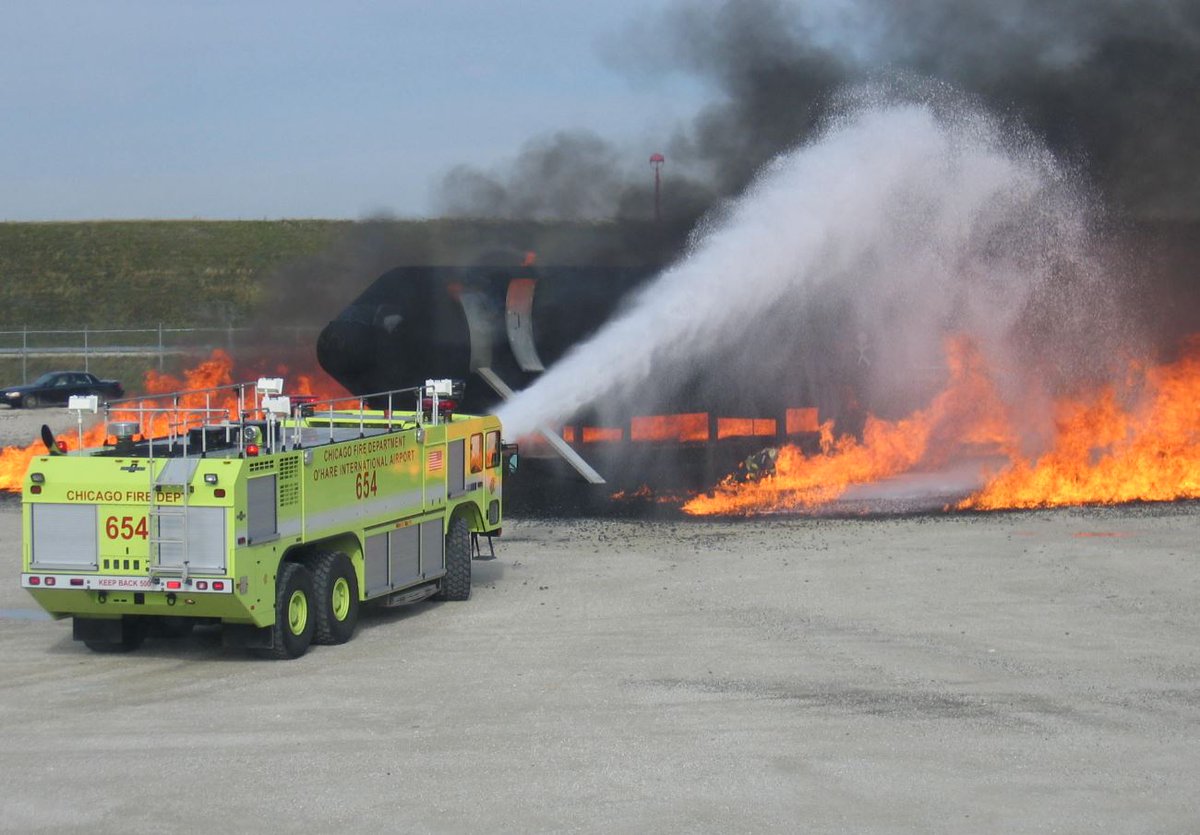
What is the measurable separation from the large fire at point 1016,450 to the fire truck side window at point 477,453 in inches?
240

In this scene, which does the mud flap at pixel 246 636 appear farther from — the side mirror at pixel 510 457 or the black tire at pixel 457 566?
the side mirror at pixel 510 457

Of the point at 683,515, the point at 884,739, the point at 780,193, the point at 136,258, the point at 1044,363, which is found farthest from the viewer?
the point at 136,258

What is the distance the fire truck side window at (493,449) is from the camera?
17.2 meters

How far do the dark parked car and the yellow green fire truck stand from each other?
32.9m

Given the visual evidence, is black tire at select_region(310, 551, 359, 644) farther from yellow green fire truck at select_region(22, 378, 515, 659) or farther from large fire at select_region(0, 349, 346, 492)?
large fire at select_region(0, 349, 346, 492)

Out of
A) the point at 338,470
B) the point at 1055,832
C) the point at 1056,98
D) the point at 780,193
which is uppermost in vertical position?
the point at 1056,98

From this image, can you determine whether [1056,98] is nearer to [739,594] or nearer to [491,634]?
[739,594]

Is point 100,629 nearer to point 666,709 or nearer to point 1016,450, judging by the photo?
point 666,709

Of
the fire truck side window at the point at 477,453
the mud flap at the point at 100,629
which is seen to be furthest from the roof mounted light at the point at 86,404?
the fire truck side window at the point at 477,453

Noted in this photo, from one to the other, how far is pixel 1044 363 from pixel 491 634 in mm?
Result: 15887

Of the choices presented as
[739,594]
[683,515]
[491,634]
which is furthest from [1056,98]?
[491,634]

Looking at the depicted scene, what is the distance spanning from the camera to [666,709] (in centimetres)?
1155

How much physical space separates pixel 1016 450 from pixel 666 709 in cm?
1628

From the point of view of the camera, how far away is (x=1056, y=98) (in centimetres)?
2792
